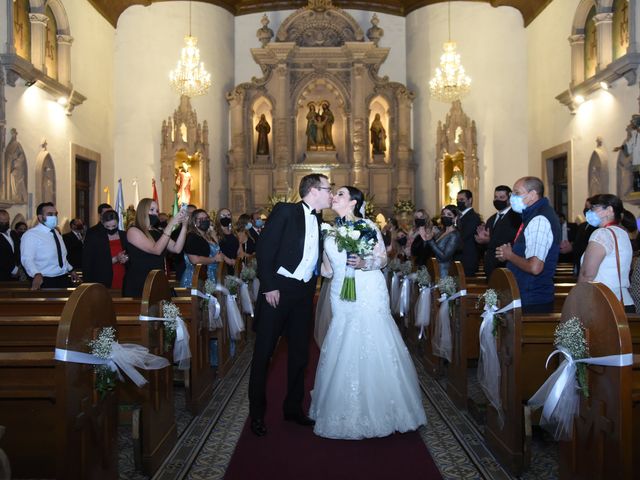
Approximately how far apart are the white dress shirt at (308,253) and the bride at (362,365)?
11cm

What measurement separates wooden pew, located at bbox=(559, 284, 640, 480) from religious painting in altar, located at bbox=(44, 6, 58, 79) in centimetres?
1261

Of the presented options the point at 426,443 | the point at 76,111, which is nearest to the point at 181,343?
the point at 426,443

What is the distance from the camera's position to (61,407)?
118 inches

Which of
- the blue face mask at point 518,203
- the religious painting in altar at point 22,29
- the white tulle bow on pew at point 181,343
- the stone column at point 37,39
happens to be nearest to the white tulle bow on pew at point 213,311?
the white tulle bow on pew at point 181,343

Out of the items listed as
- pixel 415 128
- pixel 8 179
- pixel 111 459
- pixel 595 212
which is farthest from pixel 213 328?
pixel 415 128

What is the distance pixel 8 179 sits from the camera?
37.0ft

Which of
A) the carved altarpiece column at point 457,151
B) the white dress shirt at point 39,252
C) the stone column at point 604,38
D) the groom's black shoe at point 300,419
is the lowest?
the groom's black shoe at point 300,419

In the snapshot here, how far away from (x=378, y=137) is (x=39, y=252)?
13.7m

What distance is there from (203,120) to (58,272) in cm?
1171

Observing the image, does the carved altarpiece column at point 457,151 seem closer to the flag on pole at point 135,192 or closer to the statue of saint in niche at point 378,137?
the statue of saint in niche at point 378,137

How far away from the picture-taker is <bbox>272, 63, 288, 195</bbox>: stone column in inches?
750

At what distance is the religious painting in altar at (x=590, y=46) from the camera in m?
13.2

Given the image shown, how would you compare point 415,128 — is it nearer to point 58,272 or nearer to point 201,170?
point 201,170

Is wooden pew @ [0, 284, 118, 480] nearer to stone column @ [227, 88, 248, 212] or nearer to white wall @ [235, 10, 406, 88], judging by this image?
stone column @ [227, 88, 248, 212]
